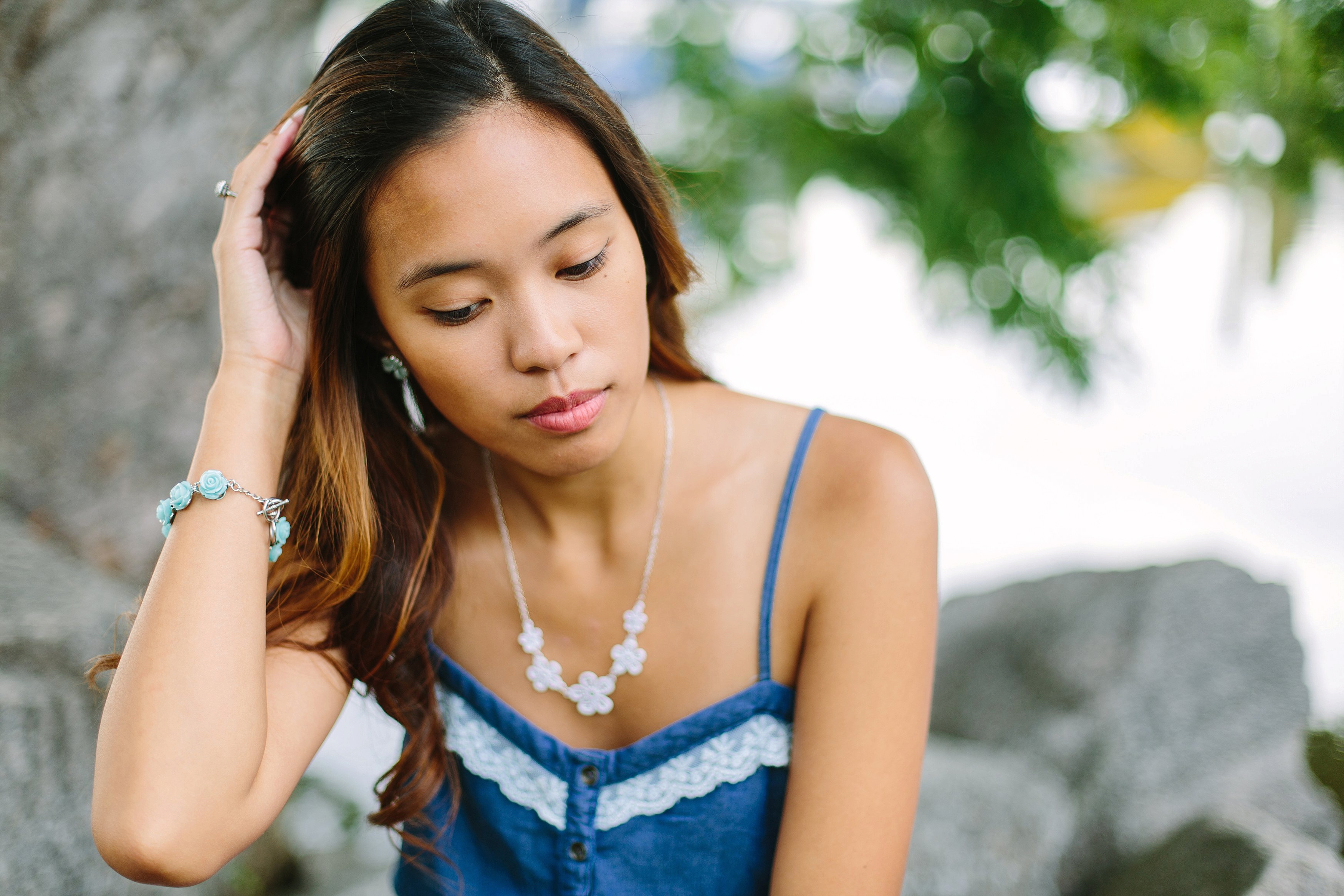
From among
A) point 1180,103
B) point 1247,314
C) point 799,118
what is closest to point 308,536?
point 799,118

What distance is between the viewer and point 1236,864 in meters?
1.71

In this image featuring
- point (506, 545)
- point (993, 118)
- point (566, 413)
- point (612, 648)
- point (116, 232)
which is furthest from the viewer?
point (993, 118)

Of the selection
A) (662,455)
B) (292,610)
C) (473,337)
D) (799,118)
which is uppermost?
(799,118)

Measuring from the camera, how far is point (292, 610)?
158cm

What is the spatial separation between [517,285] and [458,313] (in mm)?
110

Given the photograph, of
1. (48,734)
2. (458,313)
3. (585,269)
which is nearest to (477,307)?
(458,313)

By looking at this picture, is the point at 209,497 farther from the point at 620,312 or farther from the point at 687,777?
the point at 687,777

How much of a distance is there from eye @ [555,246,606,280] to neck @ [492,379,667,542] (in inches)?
13.8

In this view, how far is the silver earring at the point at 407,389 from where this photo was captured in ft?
5.21

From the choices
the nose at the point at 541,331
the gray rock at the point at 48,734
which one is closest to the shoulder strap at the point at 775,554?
the nose at the point at 541,331

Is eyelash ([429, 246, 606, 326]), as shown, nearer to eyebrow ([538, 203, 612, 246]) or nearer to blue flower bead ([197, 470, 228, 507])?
eyebrow ([538, 203, 612, 246])

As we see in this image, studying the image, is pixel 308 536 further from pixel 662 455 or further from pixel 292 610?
pixel 662 455

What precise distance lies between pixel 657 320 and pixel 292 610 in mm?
818

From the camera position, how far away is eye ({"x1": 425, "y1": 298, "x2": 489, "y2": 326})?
1346mm
